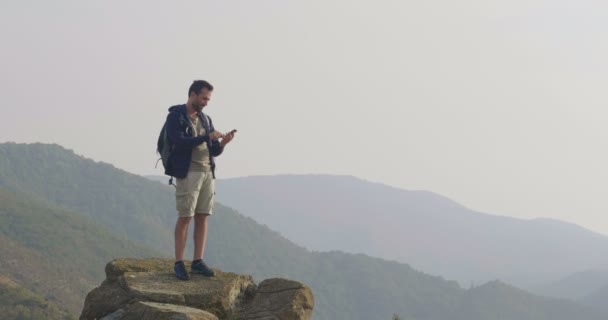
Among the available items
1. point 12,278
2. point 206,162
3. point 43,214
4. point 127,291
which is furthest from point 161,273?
point 43,214

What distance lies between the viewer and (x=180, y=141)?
10281 mm

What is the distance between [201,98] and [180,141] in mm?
769

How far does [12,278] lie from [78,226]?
6099 cm

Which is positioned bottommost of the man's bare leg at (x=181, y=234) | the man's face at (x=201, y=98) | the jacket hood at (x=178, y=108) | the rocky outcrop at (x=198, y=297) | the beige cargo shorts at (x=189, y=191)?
the rocky outcrop at (x=198, y=297)

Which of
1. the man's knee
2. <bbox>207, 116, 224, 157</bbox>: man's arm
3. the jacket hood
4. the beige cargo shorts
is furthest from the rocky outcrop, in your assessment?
the jacket hood

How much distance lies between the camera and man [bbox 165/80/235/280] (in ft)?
34.1

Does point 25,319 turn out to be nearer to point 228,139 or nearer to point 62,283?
point 62,283

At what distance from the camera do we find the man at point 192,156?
1041 cm

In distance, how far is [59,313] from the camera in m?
102

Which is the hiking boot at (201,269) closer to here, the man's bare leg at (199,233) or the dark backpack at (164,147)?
the man's bare leg at (199,233)

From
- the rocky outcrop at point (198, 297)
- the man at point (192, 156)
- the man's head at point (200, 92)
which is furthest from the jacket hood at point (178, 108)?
the rocky outcrop at point (198, 297)

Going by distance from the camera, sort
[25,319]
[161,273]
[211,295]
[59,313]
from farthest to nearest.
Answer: [59,313] → [25,319] → [161,273] → [211,295]

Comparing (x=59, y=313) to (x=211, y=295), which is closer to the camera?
(x=211, y=295)

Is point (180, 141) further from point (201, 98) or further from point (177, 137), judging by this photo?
point (201, 98)
